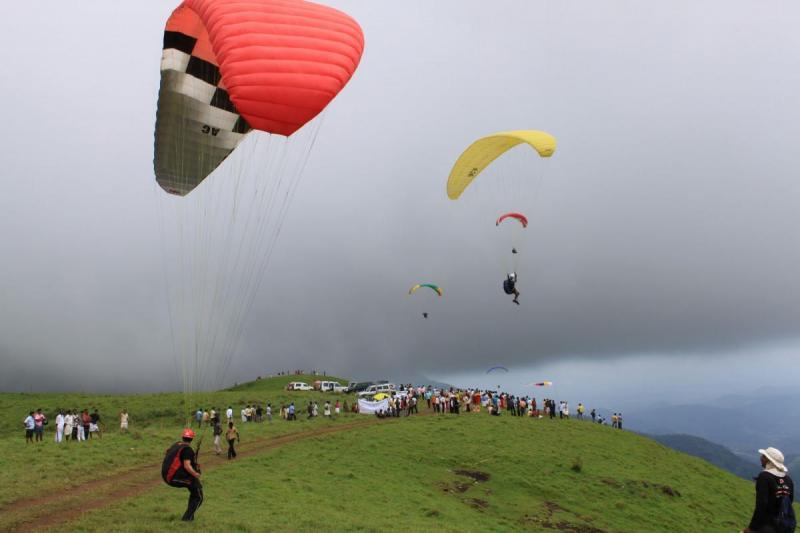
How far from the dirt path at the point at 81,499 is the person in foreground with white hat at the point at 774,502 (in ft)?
45.8

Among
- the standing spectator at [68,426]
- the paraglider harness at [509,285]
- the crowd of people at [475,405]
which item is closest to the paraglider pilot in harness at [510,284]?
the paraglider harness at [509,285]

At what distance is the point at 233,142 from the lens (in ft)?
63.1

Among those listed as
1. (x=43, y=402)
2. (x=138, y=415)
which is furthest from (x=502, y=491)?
(x=43, y=402)

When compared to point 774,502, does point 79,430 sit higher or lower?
lower

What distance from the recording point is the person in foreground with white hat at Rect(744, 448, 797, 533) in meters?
6.68

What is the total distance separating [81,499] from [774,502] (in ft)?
55.6

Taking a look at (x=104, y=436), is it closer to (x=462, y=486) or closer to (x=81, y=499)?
(x=81, y=499)

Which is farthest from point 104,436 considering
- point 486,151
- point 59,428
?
point 486,151

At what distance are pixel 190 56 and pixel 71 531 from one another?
14.1m

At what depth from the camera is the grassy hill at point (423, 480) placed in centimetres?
Result: 1623

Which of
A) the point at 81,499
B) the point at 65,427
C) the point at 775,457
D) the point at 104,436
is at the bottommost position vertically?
the point at 81,499

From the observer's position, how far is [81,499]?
1605 cm

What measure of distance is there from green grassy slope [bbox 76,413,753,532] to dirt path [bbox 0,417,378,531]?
87cm

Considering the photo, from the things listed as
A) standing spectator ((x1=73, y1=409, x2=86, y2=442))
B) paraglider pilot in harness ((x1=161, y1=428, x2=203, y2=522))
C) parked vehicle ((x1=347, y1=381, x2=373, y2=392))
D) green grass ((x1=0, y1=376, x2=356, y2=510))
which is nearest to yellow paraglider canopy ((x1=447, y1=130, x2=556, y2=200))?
green grass ((x1=0, y1=376, x2=356, y2=510))
